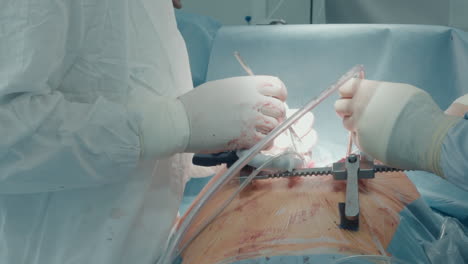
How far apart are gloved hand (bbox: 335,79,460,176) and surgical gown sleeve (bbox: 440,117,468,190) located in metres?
0.01

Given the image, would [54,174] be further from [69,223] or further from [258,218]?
[258,218]

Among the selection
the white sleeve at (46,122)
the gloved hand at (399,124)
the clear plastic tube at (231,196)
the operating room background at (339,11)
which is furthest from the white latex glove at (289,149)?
the operating room background at (339,11)

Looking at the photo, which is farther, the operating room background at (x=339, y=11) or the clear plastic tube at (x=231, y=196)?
the operating room background at (x=339, y=11)

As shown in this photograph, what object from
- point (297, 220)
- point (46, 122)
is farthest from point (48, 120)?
point (297, 220)

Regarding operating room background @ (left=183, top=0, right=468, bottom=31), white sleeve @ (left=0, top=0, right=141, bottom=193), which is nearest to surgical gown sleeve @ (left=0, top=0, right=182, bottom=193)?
white sleeve @ (left=0, top=0, right=141, bottom=193)

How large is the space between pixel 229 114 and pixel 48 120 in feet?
1.12

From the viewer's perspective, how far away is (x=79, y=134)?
0.72 meters

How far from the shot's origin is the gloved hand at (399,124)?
71 centimetres

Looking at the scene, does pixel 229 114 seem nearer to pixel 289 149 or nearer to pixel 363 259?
pixel 289 149

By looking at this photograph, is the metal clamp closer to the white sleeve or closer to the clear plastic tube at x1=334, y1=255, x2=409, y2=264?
the clear plastic tube at x1=334, y1=255, x2=409, y2=264

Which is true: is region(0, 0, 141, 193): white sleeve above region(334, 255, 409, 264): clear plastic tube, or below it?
above

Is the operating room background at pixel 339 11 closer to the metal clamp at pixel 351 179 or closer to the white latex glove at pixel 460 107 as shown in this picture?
the white latex glove at pixel 460 107

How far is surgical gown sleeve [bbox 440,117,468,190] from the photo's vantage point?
65 cm

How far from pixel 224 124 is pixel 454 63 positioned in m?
1.13
